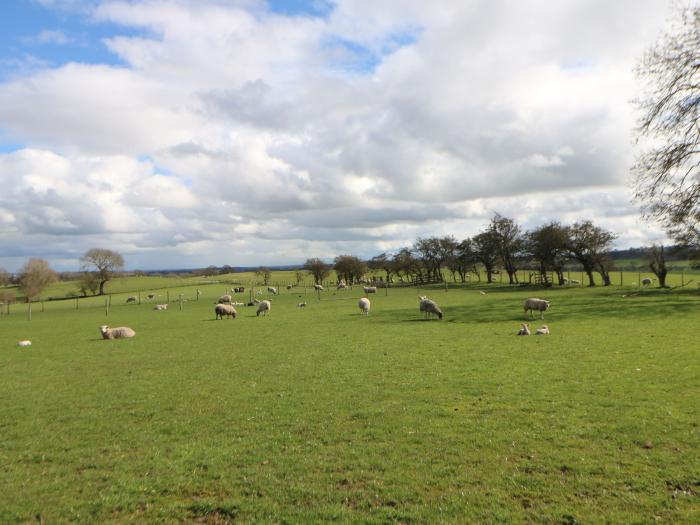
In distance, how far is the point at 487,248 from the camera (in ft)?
296

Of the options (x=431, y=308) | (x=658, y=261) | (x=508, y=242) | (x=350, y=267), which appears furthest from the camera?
(x=350, y=267)

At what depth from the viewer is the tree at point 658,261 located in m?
59.0

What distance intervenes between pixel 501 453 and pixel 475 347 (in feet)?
40.4

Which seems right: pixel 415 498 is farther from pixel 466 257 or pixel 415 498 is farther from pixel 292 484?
pixel 466 257

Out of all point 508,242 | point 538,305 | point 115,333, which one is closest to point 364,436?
point 115,333

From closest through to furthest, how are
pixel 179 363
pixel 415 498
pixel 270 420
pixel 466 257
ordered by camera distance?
pixel 415 498
pixel 270 420
pixel 179 363
pixel 466 257

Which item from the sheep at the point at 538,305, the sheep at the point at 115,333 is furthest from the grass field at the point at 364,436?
the sheep at the point at 538,305

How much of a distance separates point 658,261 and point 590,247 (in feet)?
32.8

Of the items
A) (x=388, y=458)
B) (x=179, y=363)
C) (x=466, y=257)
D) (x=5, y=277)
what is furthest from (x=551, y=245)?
(x=5, y=277)

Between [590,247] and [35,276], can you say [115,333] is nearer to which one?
[590,247]

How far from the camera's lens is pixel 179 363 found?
19500 millimetres

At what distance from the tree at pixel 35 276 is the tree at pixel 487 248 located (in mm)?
99190

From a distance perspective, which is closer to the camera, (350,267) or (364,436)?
(364,436)

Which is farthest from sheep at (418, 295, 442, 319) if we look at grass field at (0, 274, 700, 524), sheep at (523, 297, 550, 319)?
grass field at (0, 274, 700, 524)
